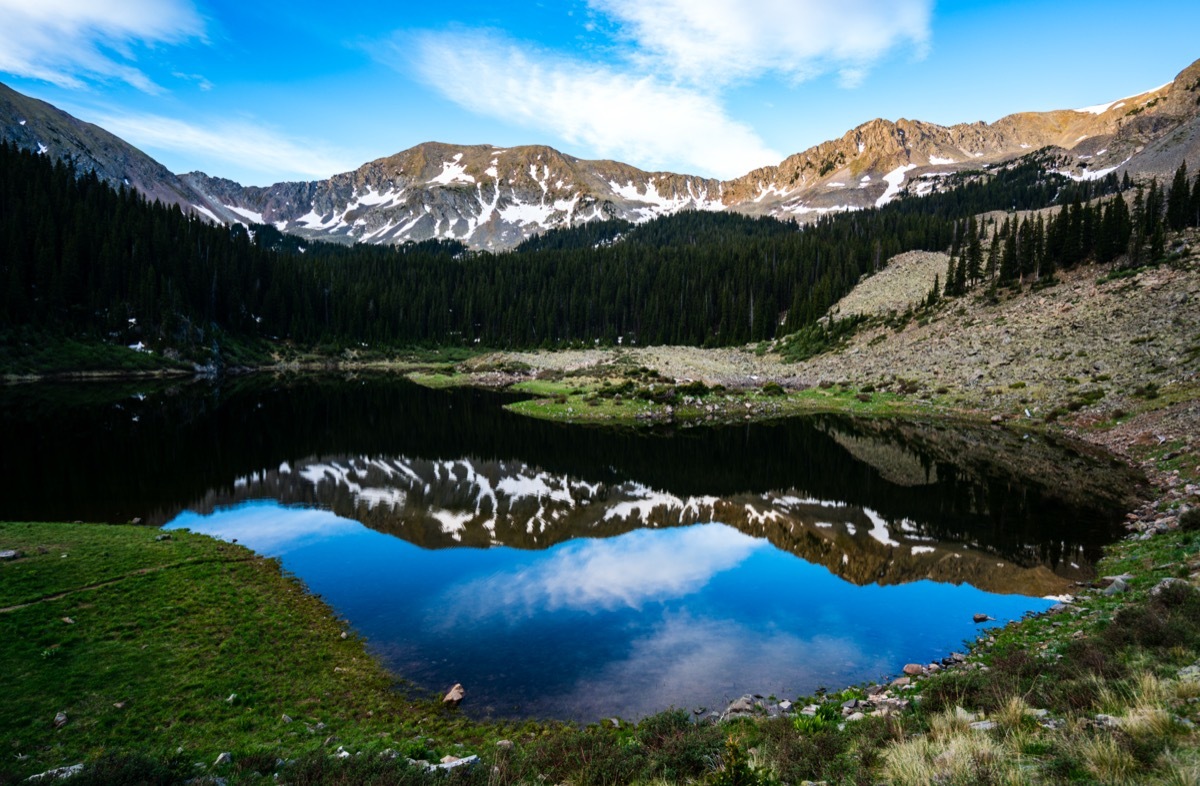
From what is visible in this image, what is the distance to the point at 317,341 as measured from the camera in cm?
11962

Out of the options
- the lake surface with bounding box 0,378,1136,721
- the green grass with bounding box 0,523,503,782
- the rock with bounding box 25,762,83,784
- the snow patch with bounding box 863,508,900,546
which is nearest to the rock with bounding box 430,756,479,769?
the green grass with bounding box 0,523,503,782

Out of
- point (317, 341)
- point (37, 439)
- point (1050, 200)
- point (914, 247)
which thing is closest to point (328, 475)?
point (37, 439)

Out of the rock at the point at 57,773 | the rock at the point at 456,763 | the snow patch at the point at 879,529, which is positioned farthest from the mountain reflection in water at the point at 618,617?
the rock at the point at 57,773

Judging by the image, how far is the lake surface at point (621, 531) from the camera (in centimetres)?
1291

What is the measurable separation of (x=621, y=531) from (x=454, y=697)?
12.2 m

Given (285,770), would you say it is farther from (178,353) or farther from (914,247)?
(914,247)

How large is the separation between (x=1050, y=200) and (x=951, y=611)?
201m

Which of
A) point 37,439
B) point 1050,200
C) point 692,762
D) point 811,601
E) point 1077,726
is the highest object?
point 1050,200

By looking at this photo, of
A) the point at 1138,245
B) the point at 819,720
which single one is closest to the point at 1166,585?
the point at 819,720

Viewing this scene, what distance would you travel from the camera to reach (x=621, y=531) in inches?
898

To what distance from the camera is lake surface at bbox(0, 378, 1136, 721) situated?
12914 millimetres

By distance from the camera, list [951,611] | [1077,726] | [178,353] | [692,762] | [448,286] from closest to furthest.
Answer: [1077,726] < [692,762] < [951,611] < [178,353] < [448,286]

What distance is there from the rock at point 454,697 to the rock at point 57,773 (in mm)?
5396

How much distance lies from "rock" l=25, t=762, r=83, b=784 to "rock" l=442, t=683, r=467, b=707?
5.40 meters
